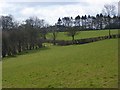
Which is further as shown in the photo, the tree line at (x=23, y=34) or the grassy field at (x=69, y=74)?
the tree line at (x=23, y=34)

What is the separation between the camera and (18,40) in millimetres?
75750

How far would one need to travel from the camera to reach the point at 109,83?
14891 millimetres

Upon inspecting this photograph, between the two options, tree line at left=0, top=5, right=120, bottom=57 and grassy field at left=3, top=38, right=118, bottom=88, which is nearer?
grassy field at left=3, top=38, right=118, bottom=88

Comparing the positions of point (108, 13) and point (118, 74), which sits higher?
point (108, 13)

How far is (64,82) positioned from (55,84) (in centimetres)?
84

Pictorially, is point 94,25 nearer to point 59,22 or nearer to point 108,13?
point 59,22

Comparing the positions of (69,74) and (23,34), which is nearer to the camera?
(69,74)

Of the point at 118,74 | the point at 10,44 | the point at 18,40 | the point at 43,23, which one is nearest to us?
the point at 118,74

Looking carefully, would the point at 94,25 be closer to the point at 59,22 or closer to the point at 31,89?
the point at 59,22

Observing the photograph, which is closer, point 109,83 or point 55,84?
point 109,83

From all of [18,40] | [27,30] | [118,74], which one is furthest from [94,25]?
[118,74]

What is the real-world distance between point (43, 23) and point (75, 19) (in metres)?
53.0

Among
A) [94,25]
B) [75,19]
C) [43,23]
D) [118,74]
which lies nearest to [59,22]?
[75,19]

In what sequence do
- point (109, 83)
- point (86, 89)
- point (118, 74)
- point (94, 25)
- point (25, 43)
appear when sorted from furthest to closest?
1. point (94, 25)
2. point (25, 43)
3. point (118, 74)
4. point (109, 83)
5. point (86, 89)
